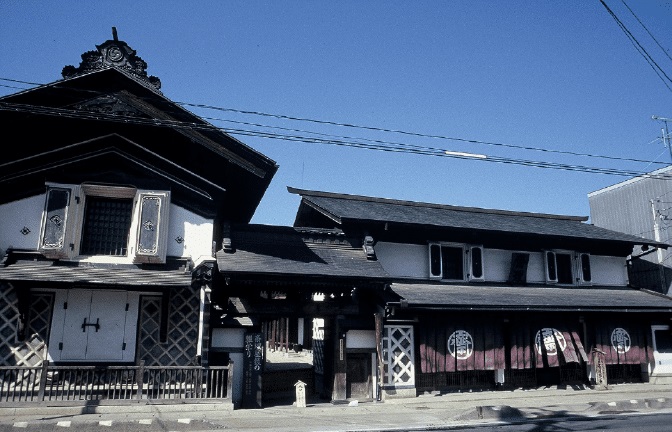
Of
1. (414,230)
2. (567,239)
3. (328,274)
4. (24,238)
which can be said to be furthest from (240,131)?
(567,239)

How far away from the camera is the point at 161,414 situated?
14.1 m

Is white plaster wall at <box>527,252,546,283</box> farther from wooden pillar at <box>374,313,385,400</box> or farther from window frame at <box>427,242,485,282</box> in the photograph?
wooden pillar at <box>374,313,385,400</box>

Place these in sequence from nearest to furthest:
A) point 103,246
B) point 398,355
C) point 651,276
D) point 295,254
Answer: point 103,246, point 295,254, point 398,355, point 651,276

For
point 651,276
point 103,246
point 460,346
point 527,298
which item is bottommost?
point 460,346

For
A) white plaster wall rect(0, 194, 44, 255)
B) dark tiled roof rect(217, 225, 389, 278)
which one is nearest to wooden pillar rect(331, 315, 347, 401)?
dark tiled roof rect(217, 225, 389, 278)

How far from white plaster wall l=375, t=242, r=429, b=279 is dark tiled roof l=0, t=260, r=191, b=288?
8430mm

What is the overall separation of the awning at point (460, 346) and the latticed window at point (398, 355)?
1.38 feet

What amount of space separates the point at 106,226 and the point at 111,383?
4845 millimetres

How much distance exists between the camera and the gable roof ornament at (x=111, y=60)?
59.4 ft

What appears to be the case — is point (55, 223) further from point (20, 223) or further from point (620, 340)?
point (620, 340)

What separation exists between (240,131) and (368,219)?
26.9ft

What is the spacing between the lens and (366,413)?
1566cm

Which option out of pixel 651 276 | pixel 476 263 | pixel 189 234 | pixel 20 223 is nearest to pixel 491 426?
pixel 476 263

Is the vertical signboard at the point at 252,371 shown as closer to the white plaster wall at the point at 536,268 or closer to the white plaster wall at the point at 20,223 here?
the white plaster wall at the point at 20,223
